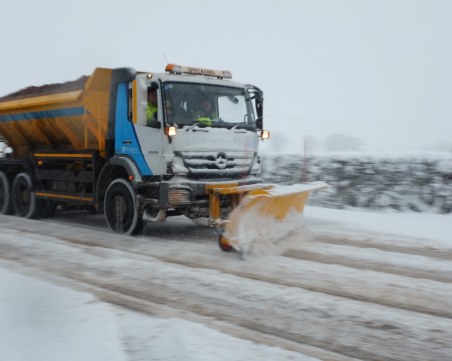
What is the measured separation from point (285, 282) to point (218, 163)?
3017mm

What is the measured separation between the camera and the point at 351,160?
11719mm

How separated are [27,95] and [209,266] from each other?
6.44 meters

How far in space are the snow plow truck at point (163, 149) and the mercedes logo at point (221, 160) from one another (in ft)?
0.05

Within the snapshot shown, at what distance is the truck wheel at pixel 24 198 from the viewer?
1069cm

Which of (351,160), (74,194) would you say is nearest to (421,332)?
(74,194)

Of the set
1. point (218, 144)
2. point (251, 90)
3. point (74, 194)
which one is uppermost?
point (251, 90)

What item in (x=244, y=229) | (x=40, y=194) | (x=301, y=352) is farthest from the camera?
(x=40, y=194)

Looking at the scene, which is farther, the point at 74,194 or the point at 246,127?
the point at 74,194

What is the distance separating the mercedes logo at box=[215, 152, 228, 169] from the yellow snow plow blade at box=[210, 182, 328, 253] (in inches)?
16.0

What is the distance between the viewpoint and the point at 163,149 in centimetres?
773

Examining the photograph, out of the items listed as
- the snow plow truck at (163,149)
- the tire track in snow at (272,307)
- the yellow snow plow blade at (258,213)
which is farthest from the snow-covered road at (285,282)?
the snow plow truck at (163,149)

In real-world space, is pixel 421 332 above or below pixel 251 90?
below

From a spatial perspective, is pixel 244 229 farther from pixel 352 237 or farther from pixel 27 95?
pixel 27 95

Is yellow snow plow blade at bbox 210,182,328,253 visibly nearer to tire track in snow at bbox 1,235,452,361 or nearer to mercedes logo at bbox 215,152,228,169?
mercedes logo at bbox 215,152,228,169
